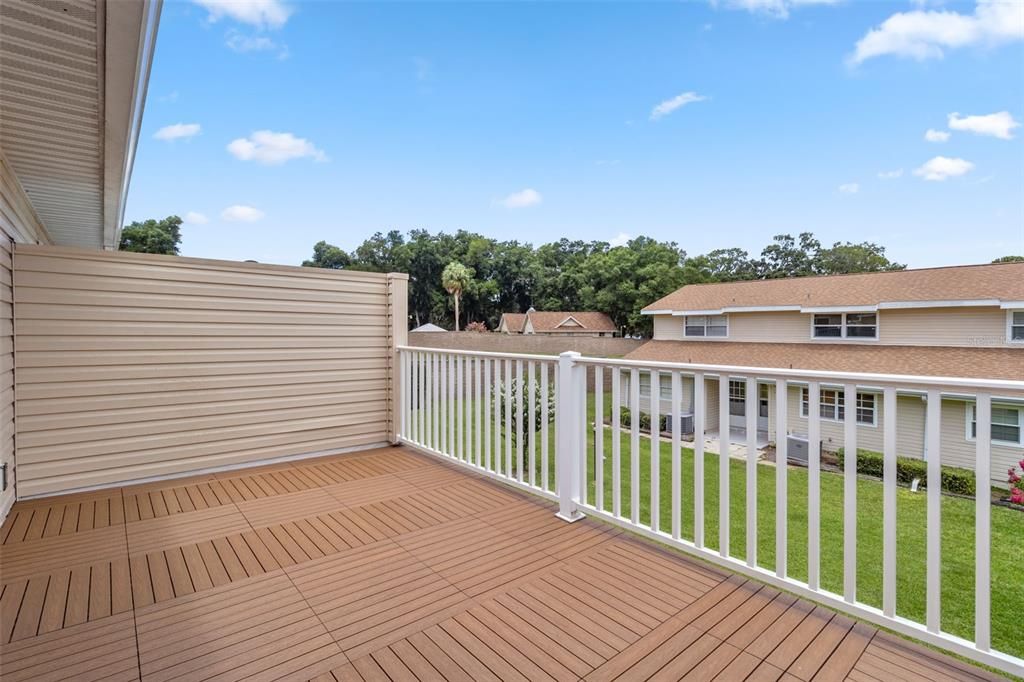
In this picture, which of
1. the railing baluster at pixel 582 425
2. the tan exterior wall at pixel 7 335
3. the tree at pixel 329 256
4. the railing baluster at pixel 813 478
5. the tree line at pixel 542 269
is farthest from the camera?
the tree at pixel 329 256

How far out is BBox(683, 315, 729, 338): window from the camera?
58.8 feet

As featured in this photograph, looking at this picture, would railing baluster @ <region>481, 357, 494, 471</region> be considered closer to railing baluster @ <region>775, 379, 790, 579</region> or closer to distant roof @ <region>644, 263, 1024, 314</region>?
railing baluster @ <region>775, 379, 790, 579</region>

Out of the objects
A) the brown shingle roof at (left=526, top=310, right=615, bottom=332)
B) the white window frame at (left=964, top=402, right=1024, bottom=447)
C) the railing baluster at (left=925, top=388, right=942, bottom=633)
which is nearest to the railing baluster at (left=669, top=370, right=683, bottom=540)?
the railing baluster at (left=925, top=388, right=942, bottom=633)

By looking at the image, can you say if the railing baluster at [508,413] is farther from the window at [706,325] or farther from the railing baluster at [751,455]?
the window at [706,325]

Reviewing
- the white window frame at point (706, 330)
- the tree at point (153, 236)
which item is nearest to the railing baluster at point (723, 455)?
the white window frame at point (706, 330)

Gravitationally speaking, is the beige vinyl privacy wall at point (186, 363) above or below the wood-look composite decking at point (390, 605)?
above

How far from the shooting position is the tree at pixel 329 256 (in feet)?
123

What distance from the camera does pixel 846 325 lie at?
14727 millimetres

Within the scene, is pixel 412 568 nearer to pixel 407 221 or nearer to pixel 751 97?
pixel 751 97

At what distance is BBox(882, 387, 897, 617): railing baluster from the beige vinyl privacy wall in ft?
12.4

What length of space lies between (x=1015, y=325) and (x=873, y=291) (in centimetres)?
381

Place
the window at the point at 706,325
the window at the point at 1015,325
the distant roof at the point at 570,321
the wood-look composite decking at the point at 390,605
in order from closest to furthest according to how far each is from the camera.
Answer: the wood-look composite decking at the point at 390,605 < the window at the point at 1015,325 < the window at the point at 706,325 < the distant roof at the point at 570,321

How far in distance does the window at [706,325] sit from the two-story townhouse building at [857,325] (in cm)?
4

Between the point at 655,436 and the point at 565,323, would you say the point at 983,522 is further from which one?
the point at 565,323
